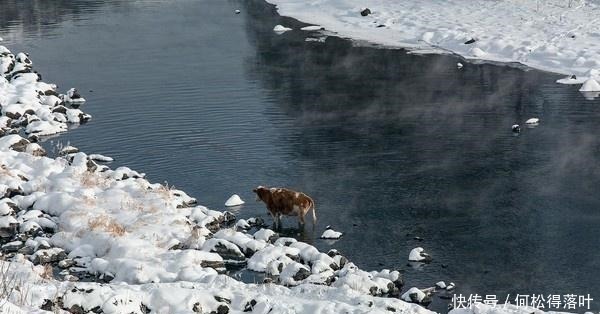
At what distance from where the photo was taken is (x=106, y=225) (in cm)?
2258

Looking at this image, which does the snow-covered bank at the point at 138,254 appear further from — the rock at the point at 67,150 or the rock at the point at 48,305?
the rock at the point at 67,150

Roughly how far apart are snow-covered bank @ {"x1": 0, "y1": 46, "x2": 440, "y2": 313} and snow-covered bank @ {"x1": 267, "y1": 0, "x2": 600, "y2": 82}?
76.5ft

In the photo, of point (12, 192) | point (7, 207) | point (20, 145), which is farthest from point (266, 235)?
point (20, 145)

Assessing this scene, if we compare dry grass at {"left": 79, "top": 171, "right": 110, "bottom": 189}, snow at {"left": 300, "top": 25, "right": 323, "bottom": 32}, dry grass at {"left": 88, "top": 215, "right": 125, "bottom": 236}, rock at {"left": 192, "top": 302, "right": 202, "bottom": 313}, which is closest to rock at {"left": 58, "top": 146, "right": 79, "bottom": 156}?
dry grass at {"left": 79, "top": 171, "right": 110, "bottom": 189}

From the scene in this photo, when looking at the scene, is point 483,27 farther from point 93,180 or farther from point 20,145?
point 93,180

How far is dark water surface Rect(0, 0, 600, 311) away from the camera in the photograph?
2242 centimetres

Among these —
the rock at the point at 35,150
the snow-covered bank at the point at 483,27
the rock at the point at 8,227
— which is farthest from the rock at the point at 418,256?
the snow-covered bank at the point at 483,27

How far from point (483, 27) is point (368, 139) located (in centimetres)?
2036

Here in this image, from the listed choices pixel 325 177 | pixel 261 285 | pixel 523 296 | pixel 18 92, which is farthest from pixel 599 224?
pixel 18 92

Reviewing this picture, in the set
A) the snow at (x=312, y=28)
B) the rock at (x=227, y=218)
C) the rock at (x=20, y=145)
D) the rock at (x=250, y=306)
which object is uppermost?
the rock at (x=250, y=306)

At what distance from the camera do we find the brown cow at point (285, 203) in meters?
22.9

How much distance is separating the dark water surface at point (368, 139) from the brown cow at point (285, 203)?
0.61 meters

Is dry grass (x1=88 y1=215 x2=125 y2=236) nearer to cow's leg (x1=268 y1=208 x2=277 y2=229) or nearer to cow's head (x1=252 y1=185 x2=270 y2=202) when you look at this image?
cow's head (x1=252 y1=185 x2=270 y2=202)

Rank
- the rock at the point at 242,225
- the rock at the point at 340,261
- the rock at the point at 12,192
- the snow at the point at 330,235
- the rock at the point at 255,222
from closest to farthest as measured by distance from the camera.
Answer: the rock at the point at 340,261 → the snow at the point at 330,235 → the rock at the point at 242,225 → the rock at the point at 255,222 → the rock at the point at 12,192
